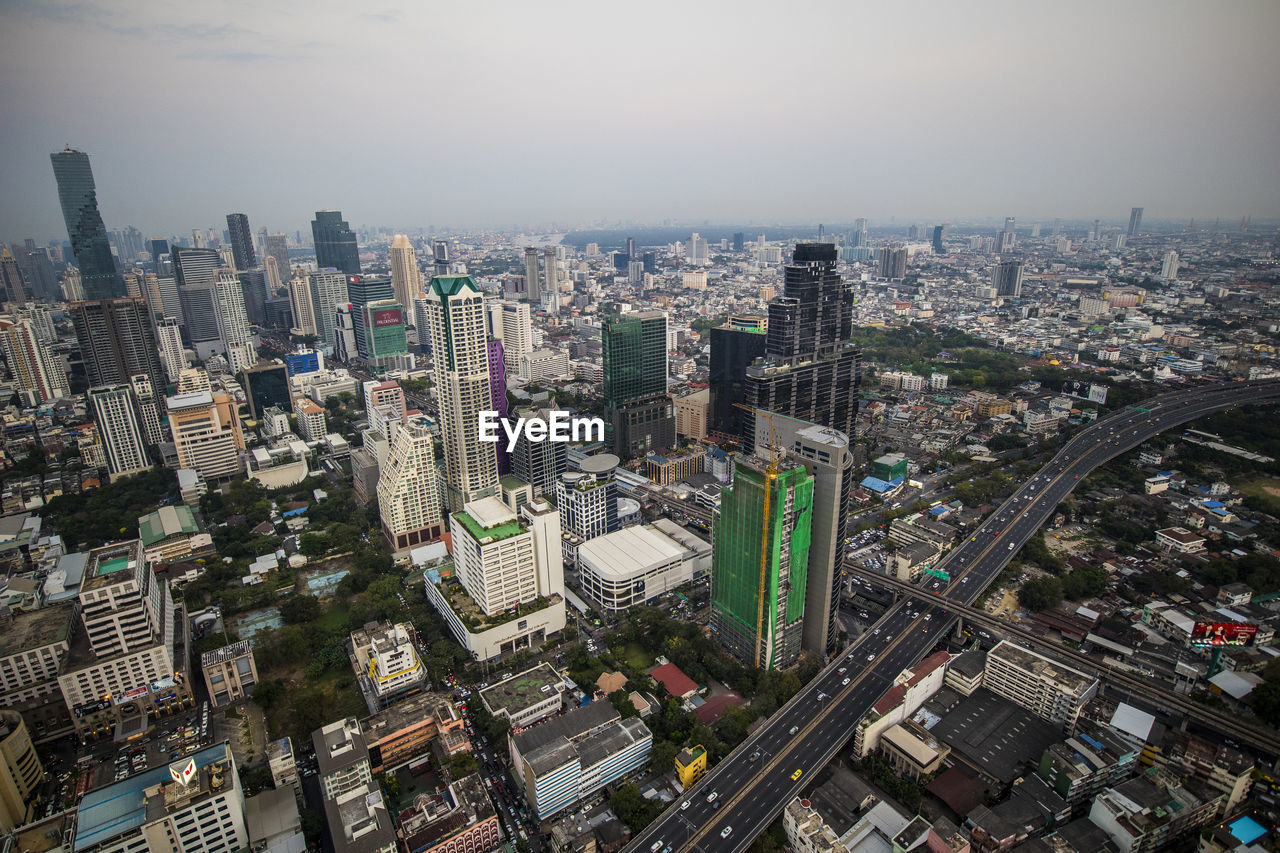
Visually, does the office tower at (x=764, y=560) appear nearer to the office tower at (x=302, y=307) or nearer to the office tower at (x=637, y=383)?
the office tower at (x=637, y=383)

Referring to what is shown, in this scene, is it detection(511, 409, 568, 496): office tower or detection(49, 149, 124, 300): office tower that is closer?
detection(511, 409, 568, 496): office tower

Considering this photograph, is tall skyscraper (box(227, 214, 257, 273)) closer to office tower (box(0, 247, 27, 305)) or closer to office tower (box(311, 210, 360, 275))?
office tower (box(311, 210, 360, 275))

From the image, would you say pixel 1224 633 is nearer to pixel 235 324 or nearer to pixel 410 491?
pixel 410 491

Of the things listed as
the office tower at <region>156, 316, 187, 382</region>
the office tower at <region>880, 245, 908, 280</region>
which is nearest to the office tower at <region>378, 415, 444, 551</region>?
the office tower at <region>156, 316, 187, 382</region>

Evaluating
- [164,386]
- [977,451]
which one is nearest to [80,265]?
[164,386]

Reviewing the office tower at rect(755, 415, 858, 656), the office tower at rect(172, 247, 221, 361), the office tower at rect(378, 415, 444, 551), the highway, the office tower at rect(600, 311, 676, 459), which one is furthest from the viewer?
the office tower at rect(172, 247, 221, 361)

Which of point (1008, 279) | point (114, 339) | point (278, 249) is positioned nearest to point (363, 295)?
point (114, 339)
